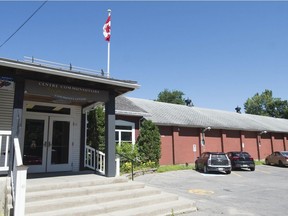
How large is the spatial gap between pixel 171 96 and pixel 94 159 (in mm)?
71307

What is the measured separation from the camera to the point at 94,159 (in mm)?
11891

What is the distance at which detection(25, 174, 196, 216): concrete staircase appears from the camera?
727 centimetres

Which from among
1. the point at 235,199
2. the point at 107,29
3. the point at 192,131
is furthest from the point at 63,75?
the point at 192,131

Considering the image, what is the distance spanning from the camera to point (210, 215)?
8.30m

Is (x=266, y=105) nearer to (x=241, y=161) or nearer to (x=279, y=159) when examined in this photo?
(x=279, y=159)

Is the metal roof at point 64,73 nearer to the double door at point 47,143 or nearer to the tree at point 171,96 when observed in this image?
the double door at point 47,143

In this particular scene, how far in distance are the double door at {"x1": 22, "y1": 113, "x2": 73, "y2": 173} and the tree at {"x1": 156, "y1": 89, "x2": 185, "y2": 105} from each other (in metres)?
70.1

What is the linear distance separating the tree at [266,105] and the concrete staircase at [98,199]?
71.0 metres

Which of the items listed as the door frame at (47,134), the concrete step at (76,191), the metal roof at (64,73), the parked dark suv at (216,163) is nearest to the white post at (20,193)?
the concrete step at (76,191)

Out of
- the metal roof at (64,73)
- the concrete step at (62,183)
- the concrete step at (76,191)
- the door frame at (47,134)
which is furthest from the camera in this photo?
the door frame at (47,134)

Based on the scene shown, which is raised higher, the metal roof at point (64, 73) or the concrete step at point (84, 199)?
the metal roof at point (64, 73)

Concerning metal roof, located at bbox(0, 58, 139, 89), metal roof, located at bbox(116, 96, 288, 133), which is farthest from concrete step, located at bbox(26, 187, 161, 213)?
metal roof, located at bbox(116, 96, 288, 133)

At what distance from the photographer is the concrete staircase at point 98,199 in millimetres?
7266

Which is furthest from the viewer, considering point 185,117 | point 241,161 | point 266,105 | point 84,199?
point 266,105
